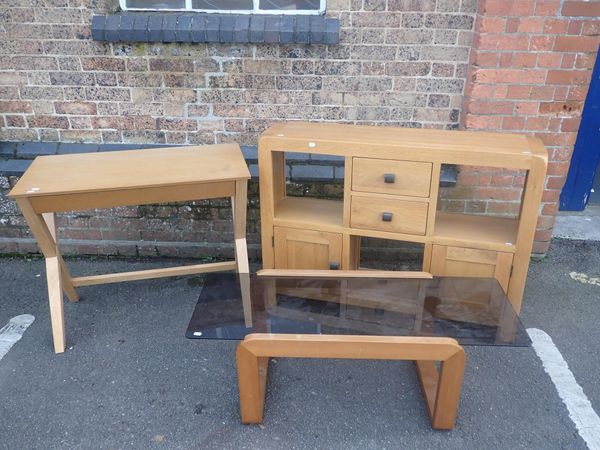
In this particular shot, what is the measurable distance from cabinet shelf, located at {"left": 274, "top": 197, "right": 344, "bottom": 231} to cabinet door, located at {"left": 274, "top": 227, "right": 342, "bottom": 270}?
50mm

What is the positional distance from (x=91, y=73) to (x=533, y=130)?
3103mm

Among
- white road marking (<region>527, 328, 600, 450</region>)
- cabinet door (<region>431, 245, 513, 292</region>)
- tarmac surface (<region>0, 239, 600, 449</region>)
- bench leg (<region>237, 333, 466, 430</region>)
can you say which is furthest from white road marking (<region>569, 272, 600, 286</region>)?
bench leg (<region>237, 333, 466, 430</region>)

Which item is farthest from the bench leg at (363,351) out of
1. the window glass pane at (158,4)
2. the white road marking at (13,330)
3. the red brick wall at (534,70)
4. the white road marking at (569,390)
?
the window glass pane at (158,4)

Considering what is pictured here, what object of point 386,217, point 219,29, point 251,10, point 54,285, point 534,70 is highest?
point 251,10

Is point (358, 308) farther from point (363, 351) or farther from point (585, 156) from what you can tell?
point (585, 156)

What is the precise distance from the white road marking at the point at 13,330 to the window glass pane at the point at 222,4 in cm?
237

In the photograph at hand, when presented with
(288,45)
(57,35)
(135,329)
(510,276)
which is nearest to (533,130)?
(510,276)

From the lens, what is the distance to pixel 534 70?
321cm

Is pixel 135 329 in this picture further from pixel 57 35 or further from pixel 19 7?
pixel 19 7

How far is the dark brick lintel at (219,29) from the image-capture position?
329 cm

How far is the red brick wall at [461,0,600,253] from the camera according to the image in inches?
121

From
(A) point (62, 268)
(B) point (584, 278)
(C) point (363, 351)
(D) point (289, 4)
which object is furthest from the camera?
(B) point (584, 278)

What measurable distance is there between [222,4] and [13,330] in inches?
99.7

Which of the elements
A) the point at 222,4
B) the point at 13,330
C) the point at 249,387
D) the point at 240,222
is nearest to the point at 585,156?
the point at 240,222
